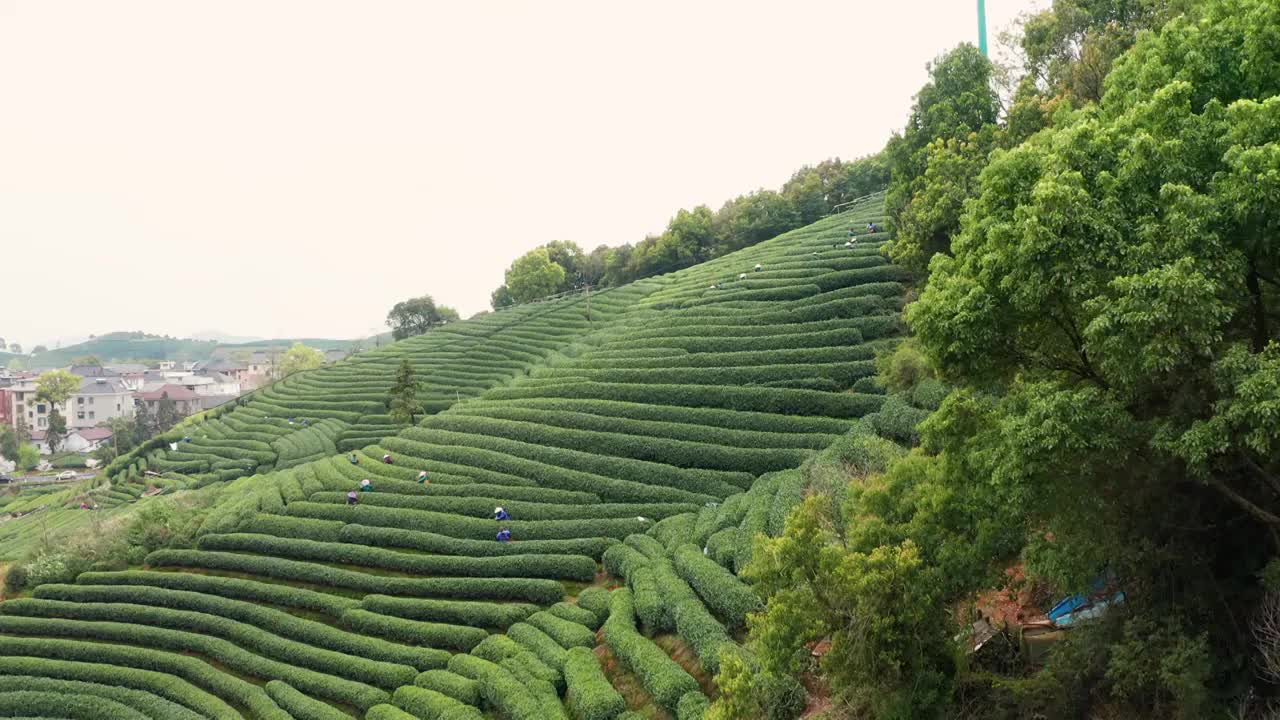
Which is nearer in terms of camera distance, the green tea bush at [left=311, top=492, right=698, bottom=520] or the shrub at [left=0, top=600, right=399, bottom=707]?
the shrub at [left=0, top=600, right=399, bottom=707]

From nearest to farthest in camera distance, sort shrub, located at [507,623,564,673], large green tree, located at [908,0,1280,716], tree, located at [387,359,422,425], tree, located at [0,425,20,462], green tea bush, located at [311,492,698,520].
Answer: large green tree, located at [908,0,1280,716] < shrub, located at [507,623,564,673] < green tea bush, located at [311,492,698,520] < tree, located at [387,359,422,425] < tree, located at [0,425,20,462]

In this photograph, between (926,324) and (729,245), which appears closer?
(926,324)

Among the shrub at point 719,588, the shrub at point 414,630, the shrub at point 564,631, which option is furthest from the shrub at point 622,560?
the shrub at point 414,630

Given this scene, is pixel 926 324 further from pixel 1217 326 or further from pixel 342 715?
pixel 342 715

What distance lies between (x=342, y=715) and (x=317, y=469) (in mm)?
16589

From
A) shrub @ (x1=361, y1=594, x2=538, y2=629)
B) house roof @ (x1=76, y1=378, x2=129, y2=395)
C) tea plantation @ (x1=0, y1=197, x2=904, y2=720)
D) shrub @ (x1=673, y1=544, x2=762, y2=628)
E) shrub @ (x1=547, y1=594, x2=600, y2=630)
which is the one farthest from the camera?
house roof @ (x1=76, y1=378, x2=129, y2=395)

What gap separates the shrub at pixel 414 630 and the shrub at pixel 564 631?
1711 millimetres

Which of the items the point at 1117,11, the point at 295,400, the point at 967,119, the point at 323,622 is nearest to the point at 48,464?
the point at 295,400

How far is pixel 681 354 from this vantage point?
37.4 metres

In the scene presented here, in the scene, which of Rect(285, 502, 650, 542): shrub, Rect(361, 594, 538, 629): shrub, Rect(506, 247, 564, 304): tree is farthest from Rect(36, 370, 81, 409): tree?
Rect(361, 594, 538, 629): shrub

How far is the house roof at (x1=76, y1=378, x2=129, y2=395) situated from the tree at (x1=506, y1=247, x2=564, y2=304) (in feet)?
232

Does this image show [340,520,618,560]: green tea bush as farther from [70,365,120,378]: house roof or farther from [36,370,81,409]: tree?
[70,365,120,378]: house roof

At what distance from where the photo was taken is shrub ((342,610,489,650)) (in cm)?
2330

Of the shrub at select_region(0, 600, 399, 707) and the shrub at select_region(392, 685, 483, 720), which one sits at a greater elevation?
the shrub at select_region(0, 600, 399, 707)
